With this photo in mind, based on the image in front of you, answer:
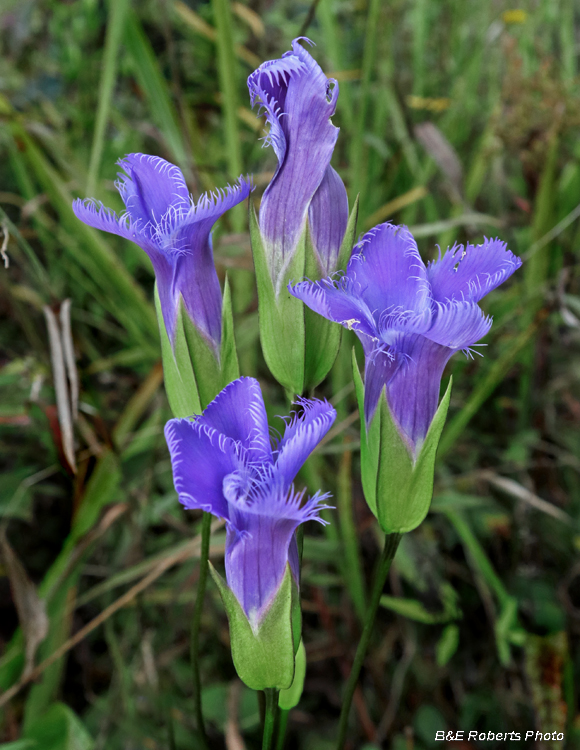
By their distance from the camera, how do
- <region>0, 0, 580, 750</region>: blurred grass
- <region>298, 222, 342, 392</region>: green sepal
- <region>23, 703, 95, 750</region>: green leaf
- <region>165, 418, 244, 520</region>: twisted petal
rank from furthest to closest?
<region>0, 0, 580, 750</region>: blurred grass → <region>23, 703, 95, 750</region>: green leaf → <region>298, 222, 342, 392</region>: green sepal → <region>165, 418, 244, 520</region>: twisted petal

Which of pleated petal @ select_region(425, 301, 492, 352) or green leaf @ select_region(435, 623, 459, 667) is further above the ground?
pleated petal @ select_region(425, 301, 492, 352)

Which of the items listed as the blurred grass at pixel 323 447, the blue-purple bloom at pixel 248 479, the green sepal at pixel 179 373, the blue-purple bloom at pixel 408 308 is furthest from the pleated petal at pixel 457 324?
the blurred grass at pixel 323 447

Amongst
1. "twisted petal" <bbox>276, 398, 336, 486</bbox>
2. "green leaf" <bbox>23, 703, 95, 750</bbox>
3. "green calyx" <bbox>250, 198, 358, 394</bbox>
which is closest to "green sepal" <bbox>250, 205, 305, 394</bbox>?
"green calyx" <bbox>250, 198, 358, 394</bbox>

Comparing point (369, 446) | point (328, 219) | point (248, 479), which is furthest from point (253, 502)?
point (328, 219)

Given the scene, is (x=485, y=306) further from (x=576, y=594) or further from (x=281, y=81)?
A: (x=281, y=81)

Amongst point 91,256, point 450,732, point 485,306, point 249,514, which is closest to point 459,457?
point 485,306

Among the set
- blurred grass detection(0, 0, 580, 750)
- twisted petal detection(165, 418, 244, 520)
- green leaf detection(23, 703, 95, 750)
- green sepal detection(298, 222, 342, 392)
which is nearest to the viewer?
twisted petal detection(165, 418, 244, 520)

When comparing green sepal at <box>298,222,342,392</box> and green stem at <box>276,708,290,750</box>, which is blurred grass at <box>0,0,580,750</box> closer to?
green stem at <box>276,708,290,750</box>
